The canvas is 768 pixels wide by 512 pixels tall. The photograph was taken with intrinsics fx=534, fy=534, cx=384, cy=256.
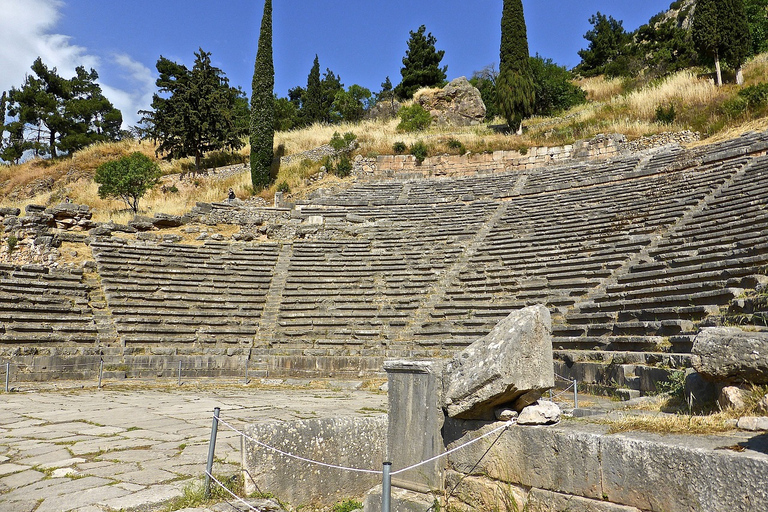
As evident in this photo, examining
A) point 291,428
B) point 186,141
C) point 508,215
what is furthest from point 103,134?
point 291,428

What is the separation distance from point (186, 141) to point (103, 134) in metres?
15.7

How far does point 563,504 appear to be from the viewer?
2832 mm

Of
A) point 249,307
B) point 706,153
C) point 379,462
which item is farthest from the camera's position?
point 706,153

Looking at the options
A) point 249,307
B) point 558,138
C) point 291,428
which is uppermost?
point 558,138

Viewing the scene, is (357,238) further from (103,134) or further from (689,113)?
(103,134)

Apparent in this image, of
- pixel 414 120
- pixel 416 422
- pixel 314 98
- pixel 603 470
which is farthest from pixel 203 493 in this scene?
pixel 314 98

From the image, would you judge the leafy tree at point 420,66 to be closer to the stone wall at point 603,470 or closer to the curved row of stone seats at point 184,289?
the curved row of stone seats at point 184,289

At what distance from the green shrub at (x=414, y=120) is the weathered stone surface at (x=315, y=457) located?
27.7m

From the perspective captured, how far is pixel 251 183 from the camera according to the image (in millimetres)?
26328

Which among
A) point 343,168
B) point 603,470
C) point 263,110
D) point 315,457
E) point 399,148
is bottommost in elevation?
point 315,457

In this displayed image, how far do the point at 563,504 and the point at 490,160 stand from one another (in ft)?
73.7

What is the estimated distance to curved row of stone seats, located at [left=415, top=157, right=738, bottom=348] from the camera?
1180cm

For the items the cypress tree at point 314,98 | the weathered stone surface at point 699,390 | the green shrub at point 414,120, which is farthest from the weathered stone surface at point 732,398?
the cypress tree at point 314,98

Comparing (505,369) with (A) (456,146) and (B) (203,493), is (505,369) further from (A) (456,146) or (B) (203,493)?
(A) (456,146)
